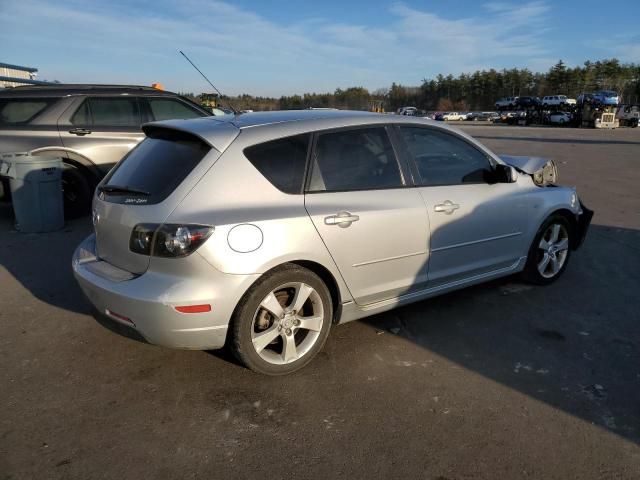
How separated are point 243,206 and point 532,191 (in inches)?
108

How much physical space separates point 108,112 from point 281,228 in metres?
5.66

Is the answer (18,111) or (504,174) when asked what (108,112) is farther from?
(504,174)

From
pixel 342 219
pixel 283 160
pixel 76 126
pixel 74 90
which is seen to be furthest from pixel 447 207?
pixel 74 90

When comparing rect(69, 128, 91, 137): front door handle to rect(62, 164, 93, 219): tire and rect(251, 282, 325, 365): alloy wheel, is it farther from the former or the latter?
rect(251, 282, 325, 365): alloy wheel

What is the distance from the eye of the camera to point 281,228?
3.05 metres

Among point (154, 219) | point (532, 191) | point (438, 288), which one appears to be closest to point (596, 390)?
point (438, 288)

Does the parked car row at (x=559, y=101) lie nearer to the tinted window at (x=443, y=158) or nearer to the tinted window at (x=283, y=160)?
the tinted window at (x=443, y=158)

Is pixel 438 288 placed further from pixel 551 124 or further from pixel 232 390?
pixel 551 124

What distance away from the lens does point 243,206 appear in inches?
119

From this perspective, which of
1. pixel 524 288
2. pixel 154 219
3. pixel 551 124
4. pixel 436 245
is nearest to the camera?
pixel 154 219

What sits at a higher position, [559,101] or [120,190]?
[559,101]

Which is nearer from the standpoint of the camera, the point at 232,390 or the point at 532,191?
the point at 232,390

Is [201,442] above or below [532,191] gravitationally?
below

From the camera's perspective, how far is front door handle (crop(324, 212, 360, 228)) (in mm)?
3266
